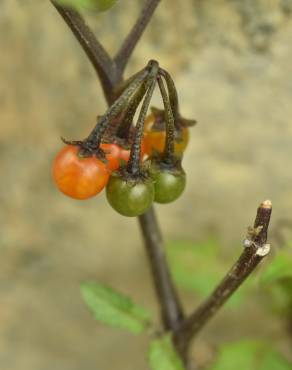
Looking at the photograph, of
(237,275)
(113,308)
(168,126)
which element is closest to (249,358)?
(113,308)

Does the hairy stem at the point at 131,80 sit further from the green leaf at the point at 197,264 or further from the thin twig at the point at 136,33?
the green leaf at the point at 197,264

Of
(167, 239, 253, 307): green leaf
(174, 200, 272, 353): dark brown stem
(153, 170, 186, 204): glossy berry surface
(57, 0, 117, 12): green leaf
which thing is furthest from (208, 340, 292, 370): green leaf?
(57, 0, 117, 12): green leaf

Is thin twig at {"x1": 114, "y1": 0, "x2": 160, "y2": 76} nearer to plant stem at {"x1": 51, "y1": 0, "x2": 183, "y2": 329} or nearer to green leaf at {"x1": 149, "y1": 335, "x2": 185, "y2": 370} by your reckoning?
plant stem at {"x1": 51, "y1": 0, "x2": 183, "y2": 329}

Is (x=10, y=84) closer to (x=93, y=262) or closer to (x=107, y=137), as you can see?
(x=93, y=262)

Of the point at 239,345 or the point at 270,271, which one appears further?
the point at 239,345

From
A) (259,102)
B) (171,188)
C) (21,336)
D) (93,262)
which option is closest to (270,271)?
(171,188)

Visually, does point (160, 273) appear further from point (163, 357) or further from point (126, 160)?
point (126, 160)

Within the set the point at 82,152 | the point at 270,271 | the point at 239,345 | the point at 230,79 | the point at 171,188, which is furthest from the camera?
the point at 239,345

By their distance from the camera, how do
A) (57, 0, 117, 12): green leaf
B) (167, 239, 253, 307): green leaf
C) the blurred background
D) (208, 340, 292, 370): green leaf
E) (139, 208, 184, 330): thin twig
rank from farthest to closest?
(167, 239, 253, 307): green leaf
(208, 340, 292, 370): green leaf
the blurred background
(139, 208, 184, 330): thin twig
(57, 0, 117, 12): green leaf

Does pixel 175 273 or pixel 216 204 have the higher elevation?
pixel 216 204
